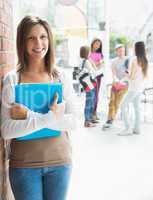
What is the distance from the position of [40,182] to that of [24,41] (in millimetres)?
621

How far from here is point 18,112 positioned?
1.39 m

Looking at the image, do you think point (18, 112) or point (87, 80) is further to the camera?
point (87, 80)

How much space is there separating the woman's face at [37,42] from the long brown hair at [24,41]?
0.05 feet

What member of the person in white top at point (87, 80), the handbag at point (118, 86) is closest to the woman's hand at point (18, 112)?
the handbag at point (118, 86)

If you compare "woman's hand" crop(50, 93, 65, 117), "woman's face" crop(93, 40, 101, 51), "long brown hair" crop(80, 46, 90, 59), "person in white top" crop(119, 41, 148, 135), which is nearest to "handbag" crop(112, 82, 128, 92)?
"person in white top" crop(119, 41, 148, 135)

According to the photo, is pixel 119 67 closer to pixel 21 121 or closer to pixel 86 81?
pixel 86 81

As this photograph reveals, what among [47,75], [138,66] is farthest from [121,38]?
[47,75]

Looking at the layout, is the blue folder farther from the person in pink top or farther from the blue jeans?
the person in pink top

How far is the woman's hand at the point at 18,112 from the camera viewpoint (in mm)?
1388

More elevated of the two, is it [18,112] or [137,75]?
[137,75]

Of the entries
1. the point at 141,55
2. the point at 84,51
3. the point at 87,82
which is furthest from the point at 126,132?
the point at 84,51

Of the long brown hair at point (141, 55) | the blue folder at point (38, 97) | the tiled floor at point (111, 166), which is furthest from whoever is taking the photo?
the long brown hair at point (141, 55)

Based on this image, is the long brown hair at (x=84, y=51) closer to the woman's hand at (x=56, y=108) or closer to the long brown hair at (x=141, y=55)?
the long brown hair at (x=141, y=55)

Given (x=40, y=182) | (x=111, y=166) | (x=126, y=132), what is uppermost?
(x=40, y=182)
